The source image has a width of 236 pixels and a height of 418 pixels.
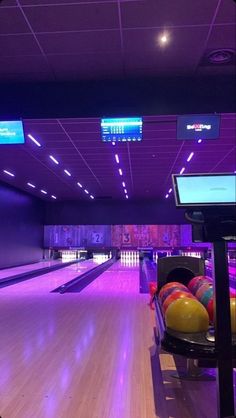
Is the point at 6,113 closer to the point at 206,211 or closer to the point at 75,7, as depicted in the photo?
the point at 75,7

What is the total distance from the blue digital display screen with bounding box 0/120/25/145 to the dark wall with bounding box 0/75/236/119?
15 centimetres

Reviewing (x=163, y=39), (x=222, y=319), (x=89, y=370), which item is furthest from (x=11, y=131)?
(x=222, y=319)

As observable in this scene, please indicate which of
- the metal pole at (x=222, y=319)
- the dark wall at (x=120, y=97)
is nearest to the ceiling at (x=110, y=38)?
the dark wall at (x=120, y=97)

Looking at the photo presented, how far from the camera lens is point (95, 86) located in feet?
17.8

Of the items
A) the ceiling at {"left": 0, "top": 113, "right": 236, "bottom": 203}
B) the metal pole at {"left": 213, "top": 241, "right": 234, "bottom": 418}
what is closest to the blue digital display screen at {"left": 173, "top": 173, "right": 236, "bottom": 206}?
the metal pole at {"left": 213, "top": 241, "right": 234, "bottom": 418}

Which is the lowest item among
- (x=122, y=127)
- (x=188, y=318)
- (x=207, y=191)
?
(x=188, y=318)

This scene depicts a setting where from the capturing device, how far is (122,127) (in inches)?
219

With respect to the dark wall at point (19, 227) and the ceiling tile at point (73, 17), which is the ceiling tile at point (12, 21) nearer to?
the ceiling tile at point (73, 17)

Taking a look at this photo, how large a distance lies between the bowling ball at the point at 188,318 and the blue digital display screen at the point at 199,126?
12.2 ft

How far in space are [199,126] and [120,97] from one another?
1304 mm

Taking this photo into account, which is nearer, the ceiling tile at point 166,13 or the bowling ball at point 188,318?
the bowling ball at point 188,318

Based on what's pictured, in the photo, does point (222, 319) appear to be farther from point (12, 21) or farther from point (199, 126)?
point (199, 126)

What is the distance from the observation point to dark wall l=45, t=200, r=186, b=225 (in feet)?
65.0

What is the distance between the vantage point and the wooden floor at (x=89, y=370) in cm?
231
